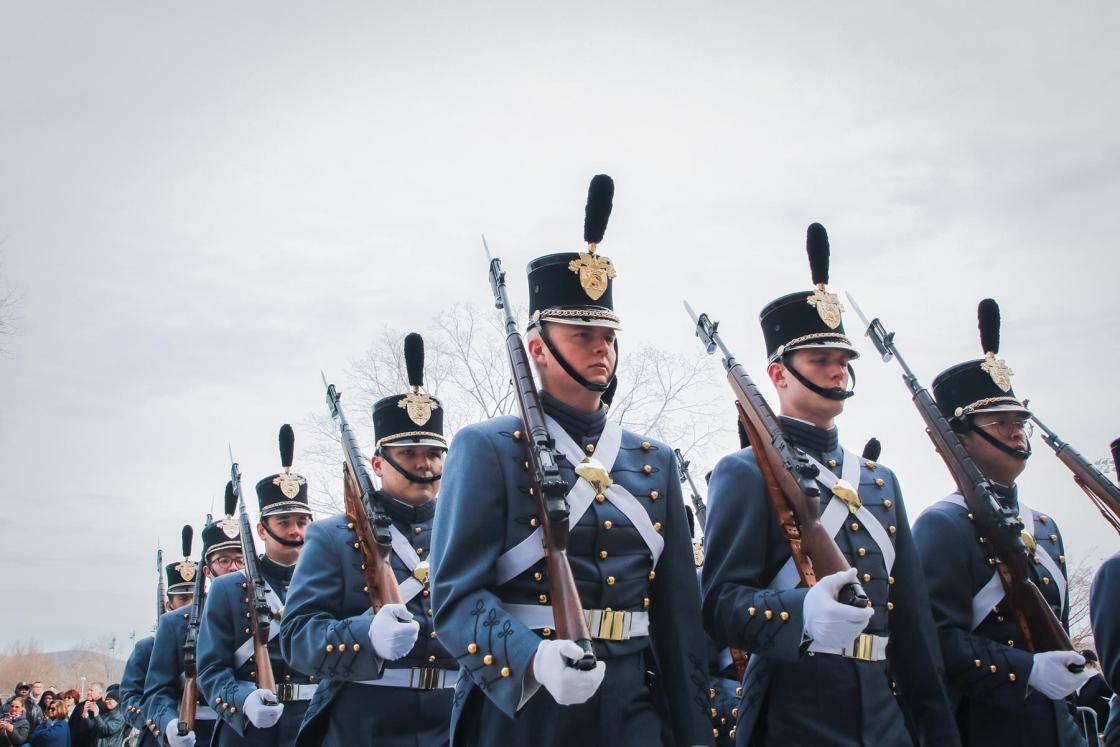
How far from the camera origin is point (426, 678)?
6.29 metres

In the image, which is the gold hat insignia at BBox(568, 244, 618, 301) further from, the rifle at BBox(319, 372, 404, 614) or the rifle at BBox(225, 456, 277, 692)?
the rifle at BBox(225, 456, 277, 692)

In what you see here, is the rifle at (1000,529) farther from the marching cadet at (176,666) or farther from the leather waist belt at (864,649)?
the marching cadet at (176,666)

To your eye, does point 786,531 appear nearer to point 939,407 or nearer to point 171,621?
point 939,407

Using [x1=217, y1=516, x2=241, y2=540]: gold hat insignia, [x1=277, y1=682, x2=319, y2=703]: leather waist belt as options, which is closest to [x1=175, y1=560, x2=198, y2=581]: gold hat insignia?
[x1=217, y1=516, x2=241, y2=540]: gold hat insignia

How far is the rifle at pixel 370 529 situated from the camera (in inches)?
250

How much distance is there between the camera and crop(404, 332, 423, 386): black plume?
23.7 feet

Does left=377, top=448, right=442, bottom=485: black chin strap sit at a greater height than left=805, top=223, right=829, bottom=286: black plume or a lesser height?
lesser

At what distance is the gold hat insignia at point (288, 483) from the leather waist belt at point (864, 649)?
576 cm

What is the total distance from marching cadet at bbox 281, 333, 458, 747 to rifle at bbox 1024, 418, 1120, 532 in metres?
3.99

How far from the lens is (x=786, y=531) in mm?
5043

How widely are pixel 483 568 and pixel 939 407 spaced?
13.2 ft

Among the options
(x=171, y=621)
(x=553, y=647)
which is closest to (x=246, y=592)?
(x=171, y=621)

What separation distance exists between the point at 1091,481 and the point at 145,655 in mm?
10979

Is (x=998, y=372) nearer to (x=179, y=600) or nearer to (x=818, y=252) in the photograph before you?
(x=818, y=252)
